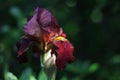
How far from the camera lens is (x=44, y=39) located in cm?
236

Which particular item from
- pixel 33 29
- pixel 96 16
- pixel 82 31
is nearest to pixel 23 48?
pixel 33 29

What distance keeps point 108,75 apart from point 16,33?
79 cm

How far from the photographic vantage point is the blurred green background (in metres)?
4.43

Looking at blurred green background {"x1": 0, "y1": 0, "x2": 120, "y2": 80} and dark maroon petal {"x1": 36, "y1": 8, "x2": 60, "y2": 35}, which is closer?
dark maroon petal {"x1": 36, "y1": 8, "x2": 60, "y2": 35}

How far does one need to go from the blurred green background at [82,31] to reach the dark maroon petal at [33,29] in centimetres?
197

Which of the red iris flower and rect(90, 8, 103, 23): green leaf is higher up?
the red iris flower

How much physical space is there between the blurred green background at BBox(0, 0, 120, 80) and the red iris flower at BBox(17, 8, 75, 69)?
1.96 meters

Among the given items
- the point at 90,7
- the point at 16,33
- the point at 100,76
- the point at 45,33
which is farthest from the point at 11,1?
the point at 45,33

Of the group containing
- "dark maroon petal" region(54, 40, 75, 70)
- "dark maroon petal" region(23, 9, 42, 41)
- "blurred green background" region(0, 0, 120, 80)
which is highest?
"dark maroon petal" region(23, 9, 42, 41)

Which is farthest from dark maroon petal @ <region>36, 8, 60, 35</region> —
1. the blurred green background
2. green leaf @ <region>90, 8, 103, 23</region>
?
green leaf @ <region>90, 8, 103, 23</region>

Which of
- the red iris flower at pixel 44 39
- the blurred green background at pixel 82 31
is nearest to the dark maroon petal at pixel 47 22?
the red iris flower at pixel 44 39

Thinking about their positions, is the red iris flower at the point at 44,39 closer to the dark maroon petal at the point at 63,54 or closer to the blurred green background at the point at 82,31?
the dark maroon petal at the point at 63,54

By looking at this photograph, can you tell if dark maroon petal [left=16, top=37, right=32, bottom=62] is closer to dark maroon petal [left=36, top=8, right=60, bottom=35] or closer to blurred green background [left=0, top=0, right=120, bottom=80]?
dark maroon petal [left=36, top=8, right=60, bottom=35]

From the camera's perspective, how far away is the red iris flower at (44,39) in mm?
2293
